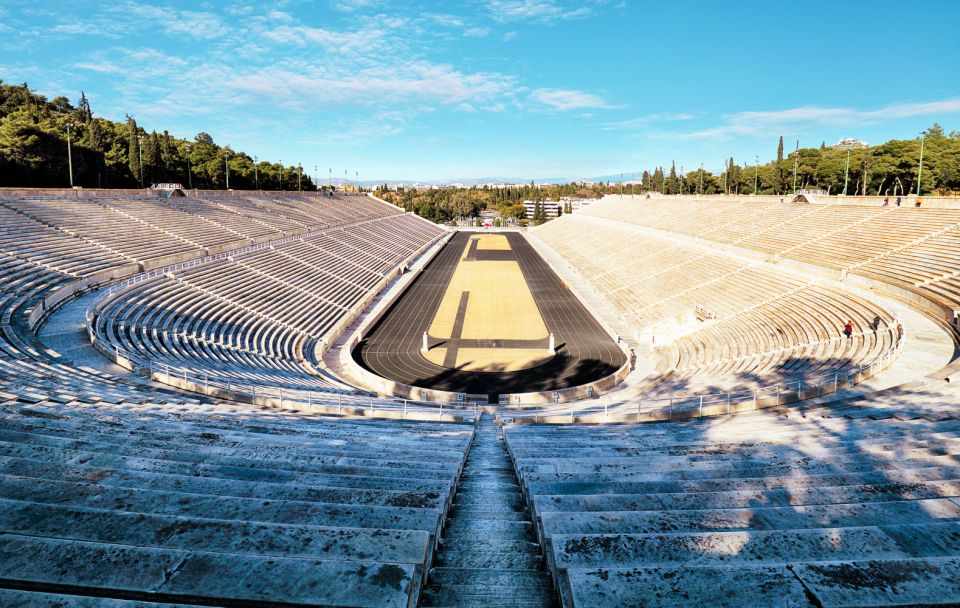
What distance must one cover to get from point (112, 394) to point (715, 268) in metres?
29.8

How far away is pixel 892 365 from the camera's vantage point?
42.9 ft

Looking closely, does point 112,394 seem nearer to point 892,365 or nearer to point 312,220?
point 892,365

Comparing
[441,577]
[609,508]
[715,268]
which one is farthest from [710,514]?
[715,268]

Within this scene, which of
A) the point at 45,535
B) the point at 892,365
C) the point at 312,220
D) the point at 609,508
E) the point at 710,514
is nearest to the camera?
the point at 45,535

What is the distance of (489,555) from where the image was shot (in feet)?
14.9

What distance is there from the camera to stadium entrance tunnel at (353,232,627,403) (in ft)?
68.4

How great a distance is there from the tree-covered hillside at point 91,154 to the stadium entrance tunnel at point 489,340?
32458 mm

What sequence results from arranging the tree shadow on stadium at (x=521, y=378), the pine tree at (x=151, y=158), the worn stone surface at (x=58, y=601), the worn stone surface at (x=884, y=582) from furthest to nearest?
1. the pine tree at (x=151, y=158)
2. the tree shadow on stadium at (x=521, y=378)
3. the worn stone surface at (x=884, y=582)
4. the worn stone surface at (x=58, y=601)

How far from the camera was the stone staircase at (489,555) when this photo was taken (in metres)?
3.81

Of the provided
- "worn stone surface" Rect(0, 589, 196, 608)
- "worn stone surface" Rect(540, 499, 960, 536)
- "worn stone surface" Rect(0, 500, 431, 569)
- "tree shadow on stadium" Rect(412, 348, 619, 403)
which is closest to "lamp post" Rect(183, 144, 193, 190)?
"tree shadow on stadium" Rect(412, 348, 619, 403)

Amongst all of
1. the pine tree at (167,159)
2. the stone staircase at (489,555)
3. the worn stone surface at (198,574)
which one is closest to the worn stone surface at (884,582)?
the stone staircase at (489,555)

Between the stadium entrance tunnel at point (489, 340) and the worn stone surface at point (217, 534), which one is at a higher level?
the worn stone surface at point (217, 534)

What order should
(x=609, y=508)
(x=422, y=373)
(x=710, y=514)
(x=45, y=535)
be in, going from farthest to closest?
(x=422, y=373)
(x=609, y=508)
(x=710, y=514)
(x=45, y=535)

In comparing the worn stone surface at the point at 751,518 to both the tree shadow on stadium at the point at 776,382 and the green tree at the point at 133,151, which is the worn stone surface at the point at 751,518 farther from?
the green tree at the point at 133,151
